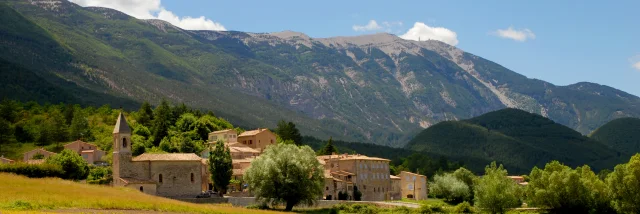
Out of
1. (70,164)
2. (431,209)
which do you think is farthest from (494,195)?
(70,164)

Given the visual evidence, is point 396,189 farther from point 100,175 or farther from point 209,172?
point 100,175

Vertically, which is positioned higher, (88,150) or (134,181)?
(88,150)

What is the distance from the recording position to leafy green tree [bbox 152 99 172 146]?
12975 centimetres

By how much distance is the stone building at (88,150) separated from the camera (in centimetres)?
11644

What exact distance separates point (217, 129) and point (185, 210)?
268ft

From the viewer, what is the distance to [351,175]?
117125mm

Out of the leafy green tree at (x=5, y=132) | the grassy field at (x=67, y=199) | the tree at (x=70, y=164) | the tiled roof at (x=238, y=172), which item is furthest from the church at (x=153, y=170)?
the leafy green tree at (x=5, y=132)

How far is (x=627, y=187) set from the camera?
98.6m

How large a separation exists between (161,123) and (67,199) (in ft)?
237

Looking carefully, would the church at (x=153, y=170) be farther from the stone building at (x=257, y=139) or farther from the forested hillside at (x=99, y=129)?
the stone building at (x=257, y=139)

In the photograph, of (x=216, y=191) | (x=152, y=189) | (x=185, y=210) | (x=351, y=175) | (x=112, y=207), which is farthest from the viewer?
(x=351, y=175)

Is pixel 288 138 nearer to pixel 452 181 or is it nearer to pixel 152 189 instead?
pixel 452 181

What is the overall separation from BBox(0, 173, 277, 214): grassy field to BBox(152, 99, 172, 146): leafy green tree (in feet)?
177

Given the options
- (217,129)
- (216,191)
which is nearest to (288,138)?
(217,129)
